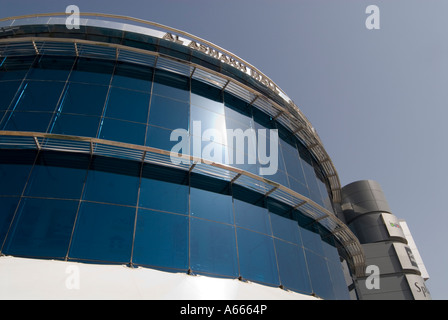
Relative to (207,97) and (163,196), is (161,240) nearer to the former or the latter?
(163,196)

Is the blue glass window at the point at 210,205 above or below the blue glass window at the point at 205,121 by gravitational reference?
below

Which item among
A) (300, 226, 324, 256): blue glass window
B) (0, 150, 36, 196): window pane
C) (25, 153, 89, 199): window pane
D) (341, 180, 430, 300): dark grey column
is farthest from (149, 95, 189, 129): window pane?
(341, 180, 430, 300): dark grey column

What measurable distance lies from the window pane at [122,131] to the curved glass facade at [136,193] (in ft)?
0.19

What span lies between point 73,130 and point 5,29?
36.5 feet

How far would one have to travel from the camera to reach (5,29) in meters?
18.1

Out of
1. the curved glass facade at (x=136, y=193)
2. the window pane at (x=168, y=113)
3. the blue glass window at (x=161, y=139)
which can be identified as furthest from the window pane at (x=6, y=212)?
the window pane at (x=168, y=113)

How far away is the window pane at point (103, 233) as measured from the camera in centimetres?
1017

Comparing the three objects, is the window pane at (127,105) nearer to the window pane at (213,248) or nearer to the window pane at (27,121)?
the window pane at (27,121)

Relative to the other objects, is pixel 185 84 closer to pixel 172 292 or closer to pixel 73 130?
pixel 73 130

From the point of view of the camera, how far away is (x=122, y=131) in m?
13.5

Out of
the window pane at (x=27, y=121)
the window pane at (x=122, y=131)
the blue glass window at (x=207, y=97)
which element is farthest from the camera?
the blue glass window at (x=207, y=97)

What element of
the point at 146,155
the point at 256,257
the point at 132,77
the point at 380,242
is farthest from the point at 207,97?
the point at 380,242

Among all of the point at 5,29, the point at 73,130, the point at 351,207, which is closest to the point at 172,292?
the point at 73,130

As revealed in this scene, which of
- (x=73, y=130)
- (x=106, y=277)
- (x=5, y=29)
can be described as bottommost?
(x=106, y=277)
